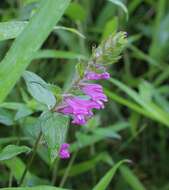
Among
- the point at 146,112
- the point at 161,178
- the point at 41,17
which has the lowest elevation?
the point at 161,178

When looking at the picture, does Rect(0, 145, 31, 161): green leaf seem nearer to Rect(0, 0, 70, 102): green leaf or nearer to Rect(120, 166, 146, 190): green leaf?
Rect(0, 0, 70, 102): green leaf

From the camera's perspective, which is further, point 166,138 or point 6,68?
point 166,138


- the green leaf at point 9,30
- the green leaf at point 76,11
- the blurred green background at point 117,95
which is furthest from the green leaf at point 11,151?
the green leaf at point 76,11

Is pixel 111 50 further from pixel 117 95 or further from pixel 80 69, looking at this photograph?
pixel 117 95

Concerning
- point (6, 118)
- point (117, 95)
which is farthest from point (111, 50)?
point (117, 95)

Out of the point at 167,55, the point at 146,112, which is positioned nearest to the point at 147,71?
the point at 167,55

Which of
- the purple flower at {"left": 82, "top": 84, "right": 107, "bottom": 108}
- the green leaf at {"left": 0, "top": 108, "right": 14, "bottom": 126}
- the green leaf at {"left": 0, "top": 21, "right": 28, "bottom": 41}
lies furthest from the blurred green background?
the purple flower at {"left": 82, "top": 84, "right": 107, "bottom": 108}

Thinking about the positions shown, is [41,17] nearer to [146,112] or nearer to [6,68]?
[6,68]
